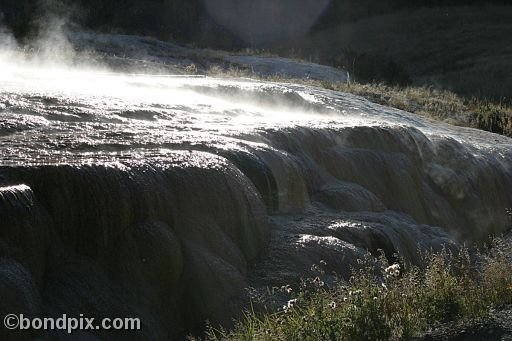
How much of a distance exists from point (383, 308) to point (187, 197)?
2487 mm

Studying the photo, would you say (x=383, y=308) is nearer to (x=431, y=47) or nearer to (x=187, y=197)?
(x=187, y=197)

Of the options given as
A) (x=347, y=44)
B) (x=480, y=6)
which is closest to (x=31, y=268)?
(x=347, y=44)

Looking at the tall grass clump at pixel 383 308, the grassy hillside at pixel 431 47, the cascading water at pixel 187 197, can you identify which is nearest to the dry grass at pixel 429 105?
the cascading water at pixel 187 197

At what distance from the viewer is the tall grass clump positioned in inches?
267

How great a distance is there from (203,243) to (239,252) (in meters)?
0.48

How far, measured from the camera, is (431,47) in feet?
145

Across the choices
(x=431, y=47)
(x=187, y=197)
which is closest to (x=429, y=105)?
(x=187, y=197)

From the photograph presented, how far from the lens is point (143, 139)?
10078 mm

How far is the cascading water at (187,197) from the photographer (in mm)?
7793

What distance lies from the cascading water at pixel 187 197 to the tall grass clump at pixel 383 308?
0.78m

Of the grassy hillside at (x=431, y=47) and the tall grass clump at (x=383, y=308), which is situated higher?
the grassy hillside at (x=431, y=47)

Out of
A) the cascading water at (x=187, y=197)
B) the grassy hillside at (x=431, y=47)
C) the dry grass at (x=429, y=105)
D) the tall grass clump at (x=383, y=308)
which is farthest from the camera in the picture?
the grassy hillside at (x=431, y=47)

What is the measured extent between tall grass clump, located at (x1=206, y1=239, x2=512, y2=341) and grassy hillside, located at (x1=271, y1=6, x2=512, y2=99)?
24.0 meters

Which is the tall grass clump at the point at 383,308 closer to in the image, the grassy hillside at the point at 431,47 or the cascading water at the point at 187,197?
the cascading water at the point at 187,197
